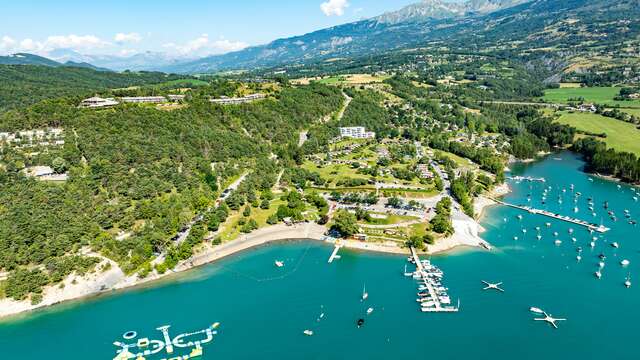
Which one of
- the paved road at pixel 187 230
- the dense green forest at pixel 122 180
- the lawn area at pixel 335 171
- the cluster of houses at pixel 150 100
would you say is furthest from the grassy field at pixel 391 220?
the cluster of houses at pixel 150 100

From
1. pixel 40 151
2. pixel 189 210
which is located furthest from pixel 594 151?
pixel 40 151

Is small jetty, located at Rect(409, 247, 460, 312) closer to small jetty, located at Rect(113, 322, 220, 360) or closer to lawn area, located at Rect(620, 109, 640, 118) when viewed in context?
small jetty, located at Rect(113, 322, 220, 360)

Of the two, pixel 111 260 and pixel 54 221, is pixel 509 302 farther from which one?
pixel 54 221

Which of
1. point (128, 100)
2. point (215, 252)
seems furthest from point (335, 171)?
point (128, 100)

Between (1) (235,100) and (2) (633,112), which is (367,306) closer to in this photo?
(1) (235,100)

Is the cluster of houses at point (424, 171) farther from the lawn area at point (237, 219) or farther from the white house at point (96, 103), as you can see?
the white house at point (96, 103)
